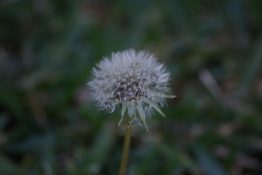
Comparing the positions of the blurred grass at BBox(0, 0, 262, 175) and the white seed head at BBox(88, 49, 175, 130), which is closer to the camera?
the white seed head at BBox(88, 49, 175, 130)

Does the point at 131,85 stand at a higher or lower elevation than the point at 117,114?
lower

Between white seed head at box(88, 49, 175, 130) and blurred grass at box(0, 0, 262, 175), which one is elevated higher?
blurred grass at box(0, 0, 262, 175)

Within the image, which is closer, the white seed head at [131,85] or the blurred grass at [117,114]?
the white seed head at [131,85]

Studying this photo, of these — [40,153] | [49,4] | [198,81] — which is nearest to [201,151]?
[198,81]

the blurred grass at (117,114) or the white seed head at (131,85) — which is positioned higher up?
the blurred grass at (117,114)

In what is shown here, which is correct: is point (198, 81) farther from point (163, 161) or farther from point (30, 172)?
point (30, 172)
